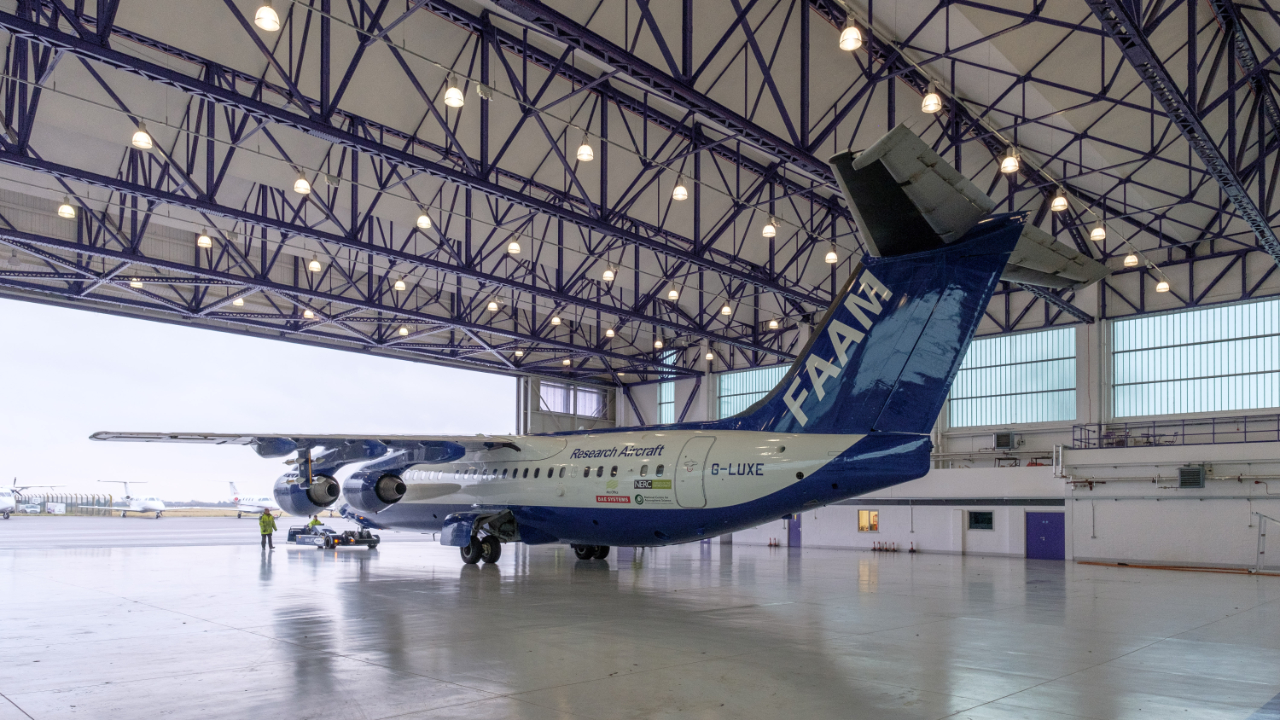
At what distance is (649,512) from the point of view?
17.1 meters

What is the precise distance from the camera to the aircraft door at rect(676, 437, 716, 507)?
1588 centimetres

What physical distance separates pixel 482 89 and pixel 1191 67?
40.7 feet

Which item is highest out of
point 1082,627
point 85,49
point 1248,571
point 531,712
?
point 85,49

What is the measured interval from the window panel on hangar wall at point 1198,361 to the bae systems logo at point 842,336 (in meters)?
22.6

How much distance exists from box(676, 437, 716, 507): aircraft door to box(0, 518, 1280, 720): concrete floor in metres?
1.85

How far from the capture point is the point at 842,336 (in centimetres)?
1365


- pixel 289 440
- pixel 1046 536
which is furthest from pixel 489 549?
pixel 1046 536

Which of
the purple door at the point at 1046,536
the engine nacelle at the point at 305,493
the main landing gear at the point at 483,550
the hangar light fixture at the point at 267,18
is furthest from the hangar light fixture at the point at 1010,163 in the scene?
the purple door at the point at 1046,536

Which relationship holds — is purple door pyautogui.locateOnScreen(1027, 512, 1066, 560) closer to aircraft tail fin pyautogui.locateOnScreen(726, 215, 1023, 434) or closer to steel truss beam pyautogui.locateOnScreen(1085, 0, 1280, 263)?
steel truss beam pyautogui.locateOnScreen(1085, 0, 1280, 263)

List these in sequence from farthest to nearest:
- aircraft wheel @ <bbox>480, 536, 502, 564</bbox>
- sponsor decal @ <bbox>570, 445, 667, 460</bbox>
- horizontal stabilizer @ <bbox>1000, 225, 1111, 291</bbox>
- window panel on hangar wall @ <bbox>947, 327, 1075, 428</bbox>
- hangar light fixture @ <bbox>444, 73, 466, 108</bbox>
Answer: window panel on hangar wall @ <bbox>947, 327, 1075, 428</bbox> → aircraft wheel @ <bbox>480, 536, 502, 564</bbox> → sponsor decal @ <bbox>570, 445, 667, 460</bbox> → hangar light fixture @ <bbox>444, 73, 466, 108</bbox> → horizontal stabilizer @ <bbox>1000, 225, 1111, 291</bbox>

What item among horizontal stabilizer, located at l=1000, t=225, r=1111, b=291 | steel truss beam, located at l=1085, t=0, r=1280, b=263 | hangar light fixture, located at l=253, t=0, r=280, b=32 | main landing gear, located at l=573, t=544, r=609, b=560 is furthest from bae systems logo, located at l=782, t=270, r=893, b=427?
main landing gear, located at l=573, t=544, r=609, b=560

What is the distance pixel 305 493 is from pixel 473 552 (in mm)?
4450

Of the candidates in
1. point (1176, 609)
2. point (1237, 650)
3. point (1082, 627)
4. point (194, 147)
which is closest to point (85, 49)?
point (194, 147)

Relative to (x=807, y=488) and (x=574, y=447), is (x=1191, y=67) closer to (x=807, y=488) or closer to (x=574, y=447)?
(x=807, y=488)
